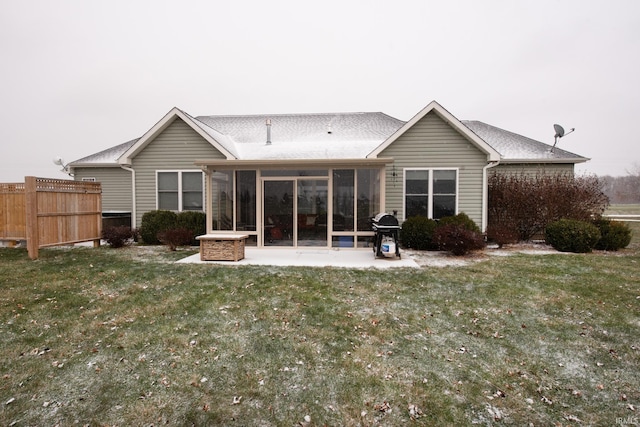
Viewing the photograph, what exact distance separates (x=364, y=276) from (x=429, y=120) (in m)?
7.06

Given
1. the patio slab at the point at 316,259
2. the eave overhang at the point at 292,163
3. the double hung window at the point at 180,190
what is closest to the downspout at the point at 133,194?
the double hung window at the point at 180,190

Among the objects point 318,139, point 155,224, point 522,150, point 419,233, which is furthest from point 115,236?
point 522,150

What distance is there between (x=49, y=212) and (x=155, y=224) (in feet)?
9.99

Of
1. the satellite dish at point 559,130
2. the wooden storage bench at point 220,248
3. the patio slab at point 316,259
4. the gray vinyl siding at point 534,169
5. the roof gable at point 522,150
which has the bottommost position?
the patio slab at point 316,259

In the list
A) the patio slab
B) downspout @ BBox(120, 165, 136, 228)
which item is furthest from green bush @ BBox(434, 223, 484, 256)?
downspout @ BBox(120, 165, 136, 228)

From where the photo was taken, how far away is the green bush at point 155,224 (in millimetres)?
11492

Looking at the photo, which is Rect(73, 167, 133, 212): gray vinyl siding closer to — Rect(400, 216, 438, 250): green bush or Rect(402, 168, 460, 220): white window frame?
Rect(402, 168, 460, 220): white window frame

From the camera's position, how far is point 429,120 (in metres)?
11.2

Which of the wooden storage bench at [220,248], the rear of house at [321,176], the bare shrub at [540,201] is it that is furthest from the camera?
the bare shrub at [540,201]

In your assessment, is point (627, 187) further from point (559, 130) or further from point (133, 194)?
point (133, 194)

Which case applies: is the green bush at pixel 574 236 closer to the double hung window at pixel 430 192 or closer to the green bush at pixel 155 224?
the double hung window at pixel 430 192

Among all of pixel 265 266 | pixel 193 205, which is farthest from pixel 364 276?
pixel 193 205

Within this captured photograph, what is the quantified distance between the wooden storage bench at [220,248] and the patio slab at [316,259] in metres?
0.18

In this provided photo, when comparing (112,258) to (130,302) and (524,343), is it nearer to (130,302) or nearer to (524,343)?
(130,302)
